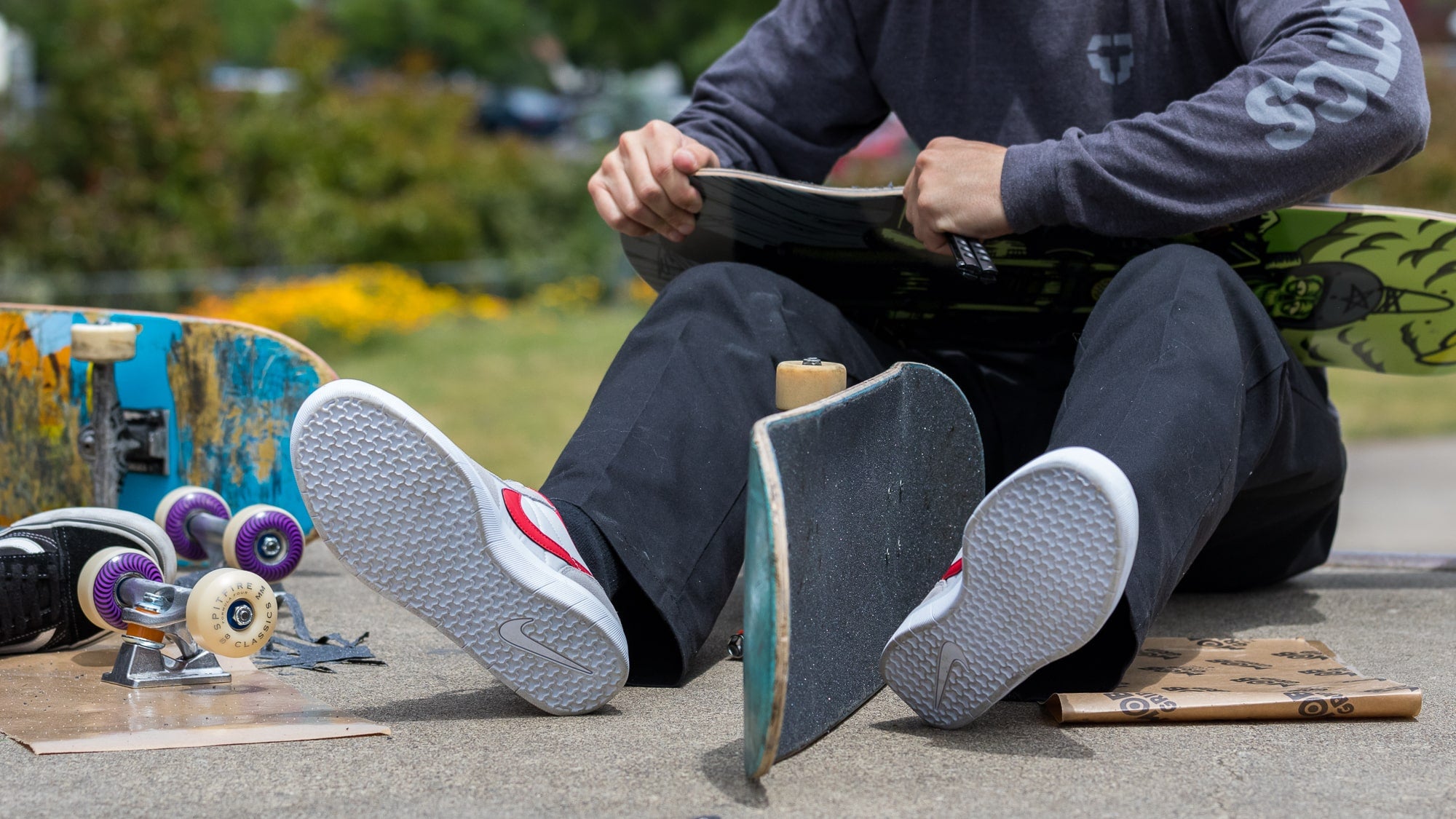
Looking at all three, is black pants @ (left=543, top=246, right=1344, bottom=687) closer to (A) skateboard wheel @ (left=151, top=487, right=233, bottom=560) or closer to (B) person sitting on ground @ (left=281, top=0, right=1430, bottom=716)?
(B) person sitting on ground @ (left=281, top=0, right=1430, bottom=716)

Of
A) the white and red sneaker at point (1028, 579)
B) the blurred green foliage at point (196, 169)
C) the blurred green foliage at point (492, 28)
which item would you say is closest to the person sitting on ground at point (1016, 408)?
the white and red sneaker at point (1028, 579)

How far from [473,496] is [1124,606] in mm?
694

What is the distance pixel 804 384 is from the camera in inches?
55.2

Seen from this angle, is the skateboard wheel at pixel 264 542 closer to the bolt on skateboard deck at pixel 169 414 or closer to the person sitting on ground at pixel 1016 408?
the bolt on skateboard deck at pixel 169 414

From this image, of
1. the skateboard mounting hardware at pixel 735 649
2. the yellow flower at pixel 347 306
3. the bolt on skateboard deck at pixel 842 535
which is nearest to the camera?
the bolt on skateboard deck at pixel 842 535

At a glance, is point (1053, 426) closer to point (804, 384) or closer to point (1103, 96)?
point (804, 384)

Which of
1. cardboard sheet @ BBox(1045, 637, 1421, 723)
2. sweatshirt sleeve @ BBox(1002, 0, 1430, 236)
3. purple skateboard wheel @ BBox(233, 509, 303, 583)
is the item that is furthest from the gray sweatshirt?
purple skateboard wheel @ BBox(233, 509, 303, 583)

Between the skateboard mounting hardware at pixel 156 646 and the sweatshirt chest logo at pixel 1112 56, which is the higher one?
the sweatshirt chest logo at pixel 1112 56

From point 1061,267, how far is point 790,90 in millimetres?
686

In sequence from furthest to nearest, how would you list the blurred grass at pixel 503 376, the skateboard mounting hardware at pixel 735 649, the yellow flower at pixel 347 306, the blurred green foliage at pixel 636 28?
the blurred green foliage at pixel 636 28 < the yellow flower at pixel 347 306 < the blurred grass at pixel 503 376 < the skateboard mounting hardware at pixel 735 649

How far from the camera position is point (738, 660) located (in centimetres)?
182

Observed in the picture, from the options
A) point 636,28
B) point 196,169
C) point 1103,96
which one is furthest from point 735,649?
point 636,28

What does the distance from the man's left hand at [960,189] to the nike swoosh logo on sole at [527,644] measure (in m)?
0.75

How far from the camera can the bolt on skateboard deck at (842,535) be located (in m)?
1.20
